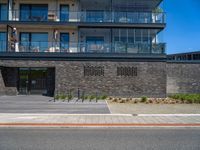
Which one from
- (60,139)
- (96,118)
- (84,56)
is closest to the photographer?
(60,139)

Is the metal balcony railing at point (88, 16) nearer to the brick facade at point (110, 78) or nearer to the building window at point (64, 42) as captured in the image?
the building window at point (64, 42)

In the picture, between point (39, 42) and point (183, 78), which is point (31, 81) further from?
point (183, 78)

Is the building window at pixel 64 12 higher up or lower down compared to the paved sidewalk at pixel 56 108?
higher up

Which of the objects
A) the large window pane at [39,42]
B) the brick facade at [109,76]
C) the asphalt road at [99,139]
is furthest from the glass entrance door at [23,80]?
the asphalt road at [99,139]

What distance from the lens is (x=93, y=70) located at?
2875 centimetres

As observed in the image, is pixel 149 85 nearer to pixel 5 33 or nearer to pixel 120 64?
pixel 120 64

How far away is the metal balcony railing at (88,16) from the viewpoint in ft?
100

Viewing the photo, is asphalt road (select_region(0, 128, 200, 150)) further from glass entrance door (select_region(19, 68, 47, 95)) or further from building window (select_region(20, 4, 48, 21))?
building window (select_region(20, 4, 48, 21))

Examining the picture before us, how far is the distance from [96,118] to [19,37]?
1972 cm

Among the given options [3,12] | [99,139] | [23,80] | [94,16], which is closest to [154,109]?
[99,139]

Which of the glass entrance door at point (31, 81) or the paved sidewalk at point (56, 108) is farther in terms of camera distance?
the glass entrance door at point (31, 81)

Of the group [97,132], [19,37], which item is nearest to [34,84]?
[19,37]

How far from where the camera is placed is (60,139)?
9906 millimetres

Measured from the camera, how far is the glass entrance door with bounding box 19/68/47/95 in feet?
99.8
